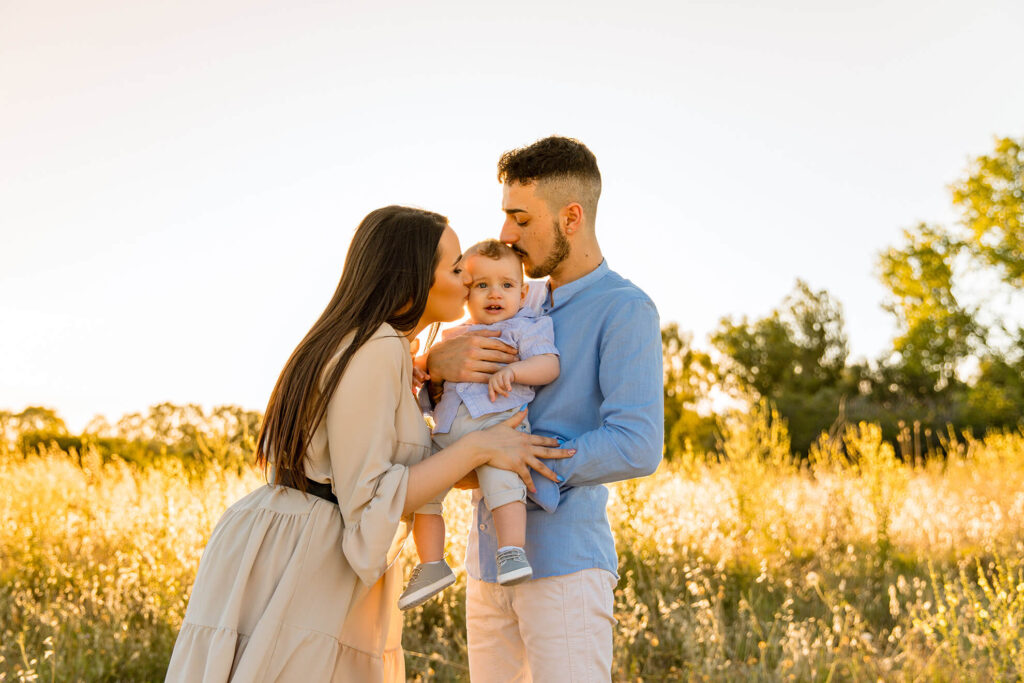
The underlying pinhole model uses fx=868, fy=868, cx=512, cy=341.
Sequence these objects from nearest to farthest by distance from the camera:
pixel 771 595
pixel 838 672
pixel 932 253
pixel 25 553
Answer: pixel 838 672 → pixel 771 595 → pixel 25 553 → pixel 932 253

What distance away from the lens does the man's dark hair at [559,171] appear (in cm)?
305

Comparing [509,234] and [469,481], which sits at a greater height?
[509,234]

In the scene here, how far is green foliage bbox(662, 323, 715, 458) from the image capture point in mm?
18297

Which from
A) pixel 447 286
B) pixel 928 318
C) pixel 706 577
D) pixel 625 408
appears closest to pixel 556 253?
pixel 447 286

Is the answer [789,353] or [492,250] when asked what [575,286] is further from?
[789,353]

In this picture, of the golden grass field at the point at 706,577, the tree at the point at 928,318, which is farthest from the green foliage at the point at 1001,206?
the golden grass field at the point at 706,577

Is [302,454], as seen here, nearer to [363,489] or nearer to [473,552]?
[363,489]

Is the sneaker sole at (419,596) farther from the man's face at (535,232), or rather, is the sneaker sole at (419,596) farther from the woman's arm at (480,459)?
the man's face at (535,232)

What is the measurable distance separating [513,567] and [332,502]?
580mm

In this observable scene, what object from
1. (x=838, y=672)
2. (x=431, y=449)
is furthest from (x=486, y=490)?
(x=838, y=672)

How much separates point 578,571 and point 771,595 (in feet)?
12.0

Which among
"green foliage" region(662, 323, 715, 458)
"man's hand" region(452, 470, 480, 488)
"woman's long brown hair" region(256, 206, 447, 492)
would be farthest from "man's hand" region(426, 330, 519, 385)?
"green foliage" region(662, 323, 715, 458)

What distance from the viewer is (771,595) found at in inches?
232

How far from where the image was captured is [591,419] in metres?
2.92
